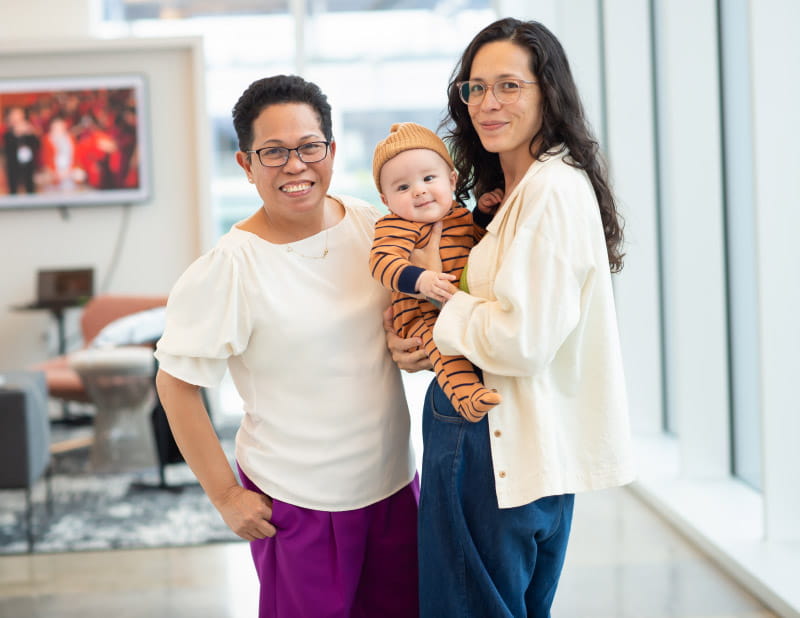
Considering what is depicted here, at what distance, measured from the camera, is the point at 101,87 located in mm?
6285

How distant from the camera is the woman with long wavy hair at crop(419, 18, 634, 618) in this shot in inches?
61.6

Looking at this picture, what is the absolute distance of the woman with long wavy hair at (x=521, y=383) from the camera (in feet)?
5.13

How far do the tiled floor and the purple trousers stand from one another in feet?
4.65

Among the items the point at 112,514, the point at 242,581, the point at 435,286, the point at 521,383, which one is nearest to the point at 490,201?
the point at 435,286

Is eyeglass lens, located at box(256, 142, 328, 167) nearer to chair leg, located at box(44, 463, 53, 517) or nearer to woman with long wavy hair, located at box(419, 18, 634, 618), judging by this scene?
woman with long wavy hair, located at box(419, 18, 634, 618)

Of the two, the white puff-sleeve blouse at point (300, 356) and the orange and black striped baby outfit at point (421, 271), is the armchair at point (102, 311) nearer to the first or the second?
the white puff-sleeve blouse at point (300, 356)

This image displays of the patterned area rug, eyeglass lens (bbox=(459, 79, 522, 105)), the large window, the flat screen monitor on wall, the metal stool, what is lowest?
the patterned area rug

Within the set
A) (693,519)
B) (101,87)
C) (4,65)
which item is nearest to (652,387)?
(693,519)

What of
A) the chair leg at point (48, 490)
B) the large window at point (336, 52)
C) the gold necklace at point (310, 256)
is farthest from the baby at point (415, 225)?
the large window at point (336, 52)

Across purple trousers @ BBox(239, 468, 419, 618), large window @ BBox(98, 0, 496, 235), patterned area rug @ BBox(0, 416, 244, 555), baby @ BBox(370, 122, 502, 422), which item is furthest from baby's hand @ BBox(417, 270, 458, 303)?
large window @ BBox(98, 0, 496, 235)

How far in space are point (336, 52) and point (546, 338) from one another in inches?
222

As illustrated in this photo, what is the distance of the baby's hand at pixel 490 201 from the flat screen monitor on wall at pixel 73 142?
4.96m

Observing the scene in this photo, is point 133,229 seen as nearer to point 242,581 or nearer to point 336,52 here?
point 336,52

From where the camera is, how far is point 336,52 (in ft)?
22.0
